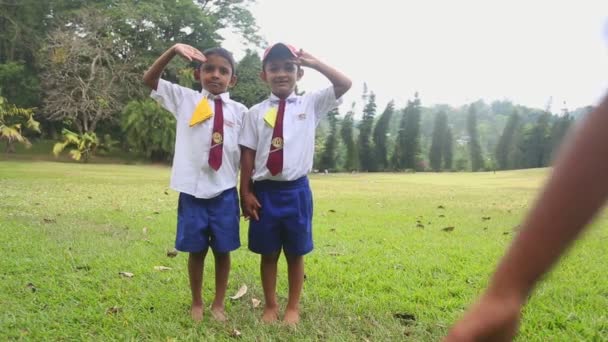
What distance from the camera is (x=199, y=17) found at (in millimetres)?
26516

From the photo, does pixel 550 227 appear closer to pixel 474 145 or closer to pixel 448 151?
pixel 448 151

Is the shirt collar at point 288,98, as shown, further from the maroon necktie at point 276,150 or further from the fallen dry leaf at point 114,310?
the fallen dry leaf at point 114,310

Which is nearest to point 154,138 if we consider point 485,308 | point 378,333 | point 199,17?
point 199,17

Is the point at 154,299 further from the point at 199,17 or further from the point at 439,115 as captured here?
the point at 439,115

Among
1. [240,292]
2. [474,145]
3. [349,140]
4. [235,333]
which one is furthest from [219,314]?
[474,145]

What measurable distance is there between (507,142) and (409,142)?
19.9 ft

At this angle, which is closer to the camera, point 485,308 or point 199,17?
point 485,308

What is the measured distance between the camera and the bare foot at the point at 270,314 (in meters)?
2.47

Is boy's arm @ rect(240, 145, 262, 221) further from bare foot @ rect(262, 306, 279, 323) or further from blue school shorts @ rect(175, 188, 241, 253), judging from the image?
bare foot @ rect(262, 306, 279, 323)

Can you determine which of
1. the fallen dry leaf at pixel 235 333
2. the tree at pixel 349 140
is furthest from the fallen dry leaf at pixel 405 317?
the tree at pixel 349 140

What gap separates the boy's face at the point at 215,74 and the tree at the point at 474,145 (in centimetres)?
3103

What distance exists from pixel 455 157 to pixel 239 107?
32.1 metres

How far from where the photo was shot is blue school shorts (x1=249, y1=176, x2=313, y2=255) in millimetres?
2521

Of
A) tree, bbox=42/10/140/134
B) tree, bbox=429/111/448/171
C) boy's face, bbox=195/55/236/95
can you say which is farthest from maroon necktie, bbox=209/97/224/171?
tree, bbox=429/111/448/171
